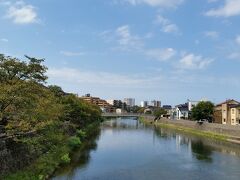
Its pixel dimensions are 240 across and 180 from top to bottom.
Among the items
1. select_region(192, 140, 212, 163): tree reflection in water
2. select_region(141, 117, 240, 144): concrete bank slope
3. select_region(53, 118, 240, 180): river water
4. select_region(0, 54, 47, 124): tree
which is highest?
select_region(0, 54, 47, 124): tree

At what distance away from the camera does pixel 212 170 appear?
2802cm

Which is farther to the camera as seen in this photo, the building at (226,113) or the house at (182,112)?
the house at (182,112)

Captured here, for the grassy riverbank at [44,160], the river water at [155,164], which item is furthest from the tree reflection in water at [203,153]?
the grassy riverbank at [44,160]

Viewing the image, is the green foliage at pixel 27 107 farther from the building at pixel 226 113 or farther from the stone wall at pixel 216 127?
the building at pixel 226 113

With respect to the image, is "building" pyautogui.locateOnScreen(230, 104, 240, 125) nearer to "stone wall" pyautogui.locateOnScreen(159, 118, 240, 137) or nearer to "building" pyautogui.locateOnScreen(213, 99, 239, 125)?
"building" pyautogui.locateOnScreen(213, 99, 239, 125)

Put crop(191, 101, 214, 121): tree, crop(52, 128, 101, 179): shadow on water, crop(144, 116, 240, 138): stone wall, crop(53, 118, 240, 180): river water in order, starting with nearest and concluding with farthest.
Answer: crop(53, 118, 240, 180): river water → crop(52, 128, 101, 179): shadow on water → crop(144, 116, 240, 138): stone wall → crop(191, 101, 214, 121): tree

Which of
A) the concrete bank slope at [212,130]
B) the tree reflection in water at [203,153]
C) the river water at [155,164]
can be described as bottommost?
the river water at [155,164]

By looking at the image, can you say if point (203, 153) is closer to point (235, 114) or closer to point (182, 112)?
point (235, 114)

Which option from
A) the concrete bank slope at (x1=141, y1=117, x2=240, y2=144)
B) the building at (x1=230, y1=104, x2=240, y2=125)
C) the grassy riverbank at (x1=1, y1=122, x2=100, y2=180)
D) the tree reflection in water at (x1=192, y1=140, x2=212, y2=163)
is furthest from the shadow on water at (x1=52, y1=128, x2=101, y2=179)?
the building at (x1=230, y1=104, x2=240, y2=125)

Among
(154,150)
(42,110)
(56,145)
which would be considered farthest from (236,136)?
(42,110)

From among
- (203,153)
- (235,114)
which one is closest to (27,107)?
(203,153)

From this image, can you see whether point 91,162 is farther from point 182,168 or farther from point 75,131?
point 75,131

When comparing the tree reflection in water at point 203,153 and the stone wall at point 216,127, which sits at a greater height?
the stone wall at point 216,127

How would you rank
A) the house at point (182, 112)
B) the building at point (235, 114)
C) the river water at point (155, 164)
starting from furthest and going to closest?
the house at point (182, 112), the building at point (235, 114), the river water at point (155, 164)
